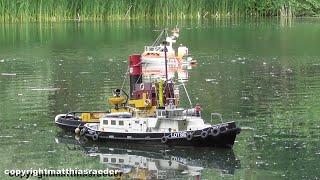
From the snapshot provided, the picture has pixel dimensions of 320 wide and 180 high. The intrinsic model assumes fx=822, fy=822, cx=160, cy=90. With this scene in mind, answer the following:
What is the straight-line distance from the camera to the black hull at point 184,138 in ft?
80.0

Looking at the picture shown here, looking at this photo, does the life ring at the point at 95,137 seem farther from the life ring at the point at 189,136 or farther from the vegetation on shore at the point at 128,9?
the vegetation on shore at the point at 128,9

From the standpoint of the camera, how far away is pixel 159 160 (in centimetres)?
2367

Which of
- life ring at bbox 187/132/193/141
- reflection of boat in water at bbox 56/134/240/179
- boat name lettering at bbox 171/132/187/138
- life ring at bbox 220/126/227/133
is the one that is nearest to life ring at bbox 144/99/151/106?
reflection of boat in water at bbox 56/134/240/179

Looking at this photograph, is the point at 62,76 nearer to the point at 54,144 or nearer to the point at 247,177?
the point at 54,144

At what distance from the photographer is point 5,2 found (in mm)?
74875

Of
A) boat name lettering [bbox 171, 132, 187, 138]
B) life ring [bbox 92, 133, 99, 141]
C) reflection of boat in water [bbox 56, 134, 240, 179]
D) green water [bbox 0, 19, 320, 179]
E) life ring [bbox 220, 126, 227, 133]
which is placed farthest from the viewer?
life ring [bbox 92, 133, 99, 141]

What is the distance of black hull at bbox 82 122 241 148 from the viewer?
24.4m

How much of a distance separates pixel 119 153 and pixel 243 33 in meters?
46.2

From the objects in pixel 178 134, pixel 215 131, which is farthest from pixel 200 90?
pixel 215 131

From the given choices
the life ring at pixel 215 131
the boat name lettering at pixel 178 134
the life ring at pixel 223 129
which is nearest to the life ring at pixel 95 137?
the boat name lettering at pixel 178 134

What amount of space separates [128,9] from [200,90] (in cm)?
4581

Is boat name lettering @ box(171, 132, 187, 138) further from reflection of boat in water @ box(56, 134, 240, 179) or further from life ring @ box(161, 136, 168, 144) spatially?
reflection of boat in water @ box(56, 134, 240, 179)

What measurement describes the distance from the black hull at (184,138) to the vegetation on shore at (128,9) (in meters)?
50.8

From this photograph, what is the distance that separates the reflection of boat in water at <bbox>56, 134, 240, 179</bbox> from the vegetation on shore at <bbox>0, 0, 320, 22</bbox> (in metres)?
51.5
